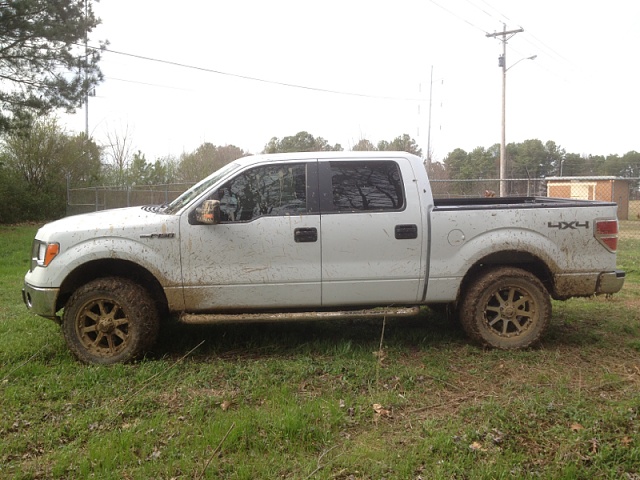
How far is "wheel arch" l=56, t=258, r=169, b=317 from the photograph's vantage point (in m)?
4.71

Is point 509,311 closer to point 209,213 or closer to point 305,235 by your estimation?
point 305,235

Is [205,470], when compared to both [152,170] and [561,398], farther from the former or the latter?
[152,170]

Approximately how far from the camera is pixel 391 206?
4879mm

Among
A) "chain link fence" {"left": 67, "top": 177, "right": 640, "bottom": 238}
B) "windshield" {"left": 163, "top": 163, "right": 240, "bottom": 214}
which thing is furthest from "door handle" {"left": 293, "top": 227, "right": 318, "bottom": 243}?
"chain link fence" {"left": 67, "top": 177, "right": 640, "bottom": 238}

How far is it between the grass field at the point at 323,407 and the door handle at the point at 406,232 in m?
1.07

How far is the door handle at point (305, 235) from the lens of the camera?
15.5ft

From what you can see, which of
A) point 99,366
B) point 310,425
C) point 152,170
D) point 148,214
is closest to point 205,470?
point 310,425

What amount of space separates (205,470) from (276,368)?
1.52m

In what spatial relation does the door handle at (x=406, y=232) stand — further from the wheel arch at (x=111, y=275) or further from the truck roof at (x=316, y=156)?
the wheel arch at (x=111, y=275)

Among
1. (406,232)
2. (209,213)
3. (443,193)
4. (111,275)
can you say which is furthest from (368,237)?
(443,193)

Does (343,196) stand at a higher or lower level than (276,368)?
higher

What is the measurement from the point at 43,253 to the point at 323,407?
2.87 m

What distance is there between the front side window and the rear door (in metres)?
0.23

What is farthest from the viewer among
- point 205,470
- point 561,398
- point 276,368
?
point 276,368
